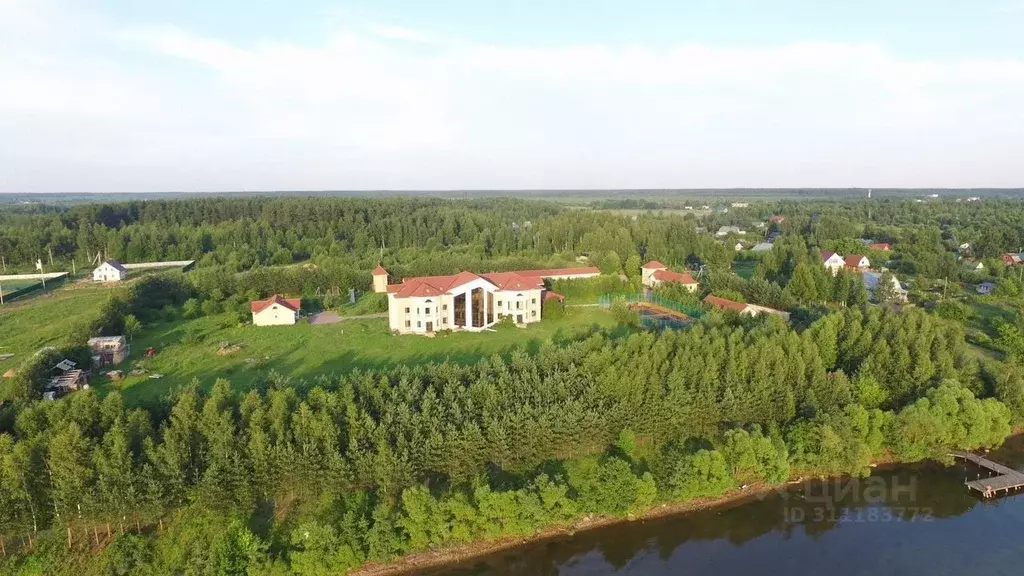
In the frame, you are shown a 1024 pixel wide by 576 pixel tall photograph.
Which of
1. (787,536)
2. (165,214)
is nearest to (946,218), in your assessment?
(787,536)

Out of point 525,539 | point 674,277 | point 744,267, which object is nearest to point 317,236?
point 674,277

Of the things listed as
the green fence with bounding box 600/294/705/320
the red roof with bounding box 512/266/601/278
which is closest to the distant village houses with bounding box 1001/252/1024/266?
the green fence with bounding box 600/294/705/320

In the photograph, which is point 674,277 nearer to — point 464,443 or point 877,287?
point 877,287

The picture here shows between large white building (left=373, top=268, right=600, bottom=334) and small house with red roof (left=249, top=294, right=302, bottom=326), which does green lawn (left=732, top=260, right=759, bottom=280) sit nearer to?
large white building (left=373, top=268, right=600, bottom=334)

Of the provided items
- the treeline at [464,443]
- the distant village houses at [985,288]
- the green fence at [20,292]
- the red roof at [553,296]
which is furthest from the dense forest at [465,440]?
the green fence at [20,292]

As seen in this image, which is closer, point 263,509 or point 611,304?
point 263,509

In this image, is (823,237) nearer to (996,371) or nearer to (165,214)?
(996,371)
